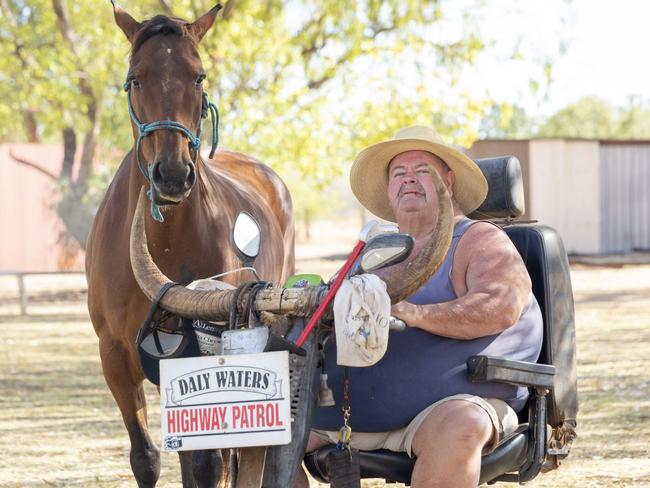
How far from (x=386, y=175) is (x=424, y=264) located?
1.16 metres

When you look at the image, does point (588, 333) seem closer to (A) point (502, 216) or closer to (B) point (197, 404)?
(A) point (502, 216)

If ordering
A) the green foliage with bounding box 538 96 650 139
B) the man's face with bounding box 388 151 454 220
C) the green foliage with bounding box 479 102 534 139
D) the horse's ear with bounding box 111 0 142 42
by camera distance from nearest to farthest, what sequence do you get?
the man's face with bounding box 388 151 454 220 → the horse's ear with bounding box 111 0 142 42 → the green foliage with bounding box 479 102 534 139 → the green foliage with bounding box 538 96 650 139

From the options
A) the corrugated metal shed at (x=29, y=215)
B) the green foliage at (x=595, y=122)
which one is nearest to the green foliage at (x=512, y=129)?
the green foliage at (x=595, y=122)

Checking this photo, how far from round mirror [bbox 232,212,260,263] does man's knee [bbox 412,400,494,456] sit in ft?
4.92

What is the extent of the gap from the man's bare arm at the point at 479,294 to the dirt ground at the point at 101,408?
96.3 inches

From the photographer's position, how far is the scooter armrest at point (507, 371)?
344 centimetres

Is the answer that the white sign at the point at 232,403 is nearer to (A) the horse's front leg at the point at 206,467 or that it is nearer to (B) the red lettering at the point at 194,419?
(B) the red lettering at the point at 194,419

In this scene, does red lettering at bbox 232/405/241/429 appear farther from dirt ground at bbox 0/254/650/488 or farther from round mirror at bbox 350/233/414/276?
dirt ground at bbox 0/254/650/488

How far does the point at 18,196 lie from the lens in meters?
25.6

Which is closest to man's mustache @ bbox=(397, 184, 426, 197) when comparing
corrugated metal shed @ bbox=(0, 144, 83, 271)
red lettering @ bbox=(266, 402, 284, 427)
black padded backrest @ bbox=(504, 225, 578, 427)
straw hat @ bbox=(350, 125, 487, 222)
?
straw hat @ bbox=(350, 125, 487, 222)

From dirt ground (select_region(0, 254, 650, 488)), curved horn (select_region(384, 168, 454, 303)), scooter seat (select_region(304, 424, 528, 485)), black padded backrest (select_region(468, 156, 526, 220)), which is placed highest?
black padded backrest (select_region(468, 156, 526, 220))

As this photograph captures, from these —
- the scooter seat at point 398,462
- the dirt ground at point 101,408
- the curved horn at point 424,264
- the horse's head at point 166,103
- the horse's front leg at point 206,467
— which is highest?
the horse's head at point 166,103

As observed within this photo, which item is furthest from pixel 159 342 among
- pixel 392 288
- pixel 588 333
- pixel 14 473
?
pixel 588 333

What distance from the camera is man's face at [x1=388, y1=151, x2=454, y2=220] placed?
149 inches
